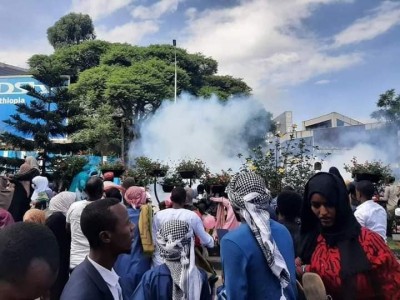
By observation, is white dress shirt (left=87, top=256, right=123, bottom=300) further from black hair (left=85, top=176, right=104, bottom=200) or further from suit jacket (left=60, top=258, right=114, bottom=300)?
black hair (left=85, top=176, right=104, bottom=200)

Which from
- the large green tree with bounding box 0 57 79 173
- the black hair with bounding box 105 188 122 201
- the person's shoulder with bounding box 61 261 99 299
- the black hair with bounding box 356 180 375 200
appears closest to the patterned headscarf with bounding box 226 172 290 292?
the person's shoulder with bounding box 61 261 99 299

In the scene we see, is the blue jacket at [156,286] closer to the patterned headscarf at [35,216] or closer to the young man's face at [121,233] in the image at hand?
the young man's face at [121,233]

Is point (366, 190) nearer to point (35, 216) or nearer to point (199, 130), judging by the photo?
point (35, 216)

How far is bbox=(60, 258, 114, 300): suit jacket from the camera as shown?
2230mm

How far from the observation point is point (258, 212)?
285 centimetres

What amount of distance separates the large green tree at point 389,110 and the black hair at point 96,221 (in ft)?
88.3

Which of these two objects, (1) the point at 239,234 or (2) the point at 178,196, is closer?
(1) the point at 239,234

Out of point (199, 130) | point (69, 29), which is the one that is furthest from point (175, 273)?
point (69, 29)

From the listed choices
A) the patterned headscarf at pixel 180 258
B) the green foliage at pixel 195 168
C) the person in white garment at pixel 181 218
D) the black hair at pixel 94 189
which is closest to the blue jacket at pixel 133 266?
the person in white garment at pixel 181 218

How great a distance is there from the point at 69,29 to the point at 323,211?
50.1m

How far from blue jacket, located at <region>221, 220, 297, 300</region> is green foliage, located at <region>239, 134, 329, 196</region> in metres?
7.12

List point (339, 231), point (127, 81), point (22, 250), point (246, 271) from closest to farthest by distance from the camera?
point (22, 250), point (246, 271), point (339, 231), point (127, 81)

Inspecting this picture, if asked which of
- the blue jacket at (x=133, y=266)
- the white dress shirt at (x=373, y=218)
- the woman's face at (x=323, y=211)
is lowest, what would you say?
the blue jacket at (x=133, y=266)

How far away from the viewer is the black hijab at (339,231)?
265 cm
